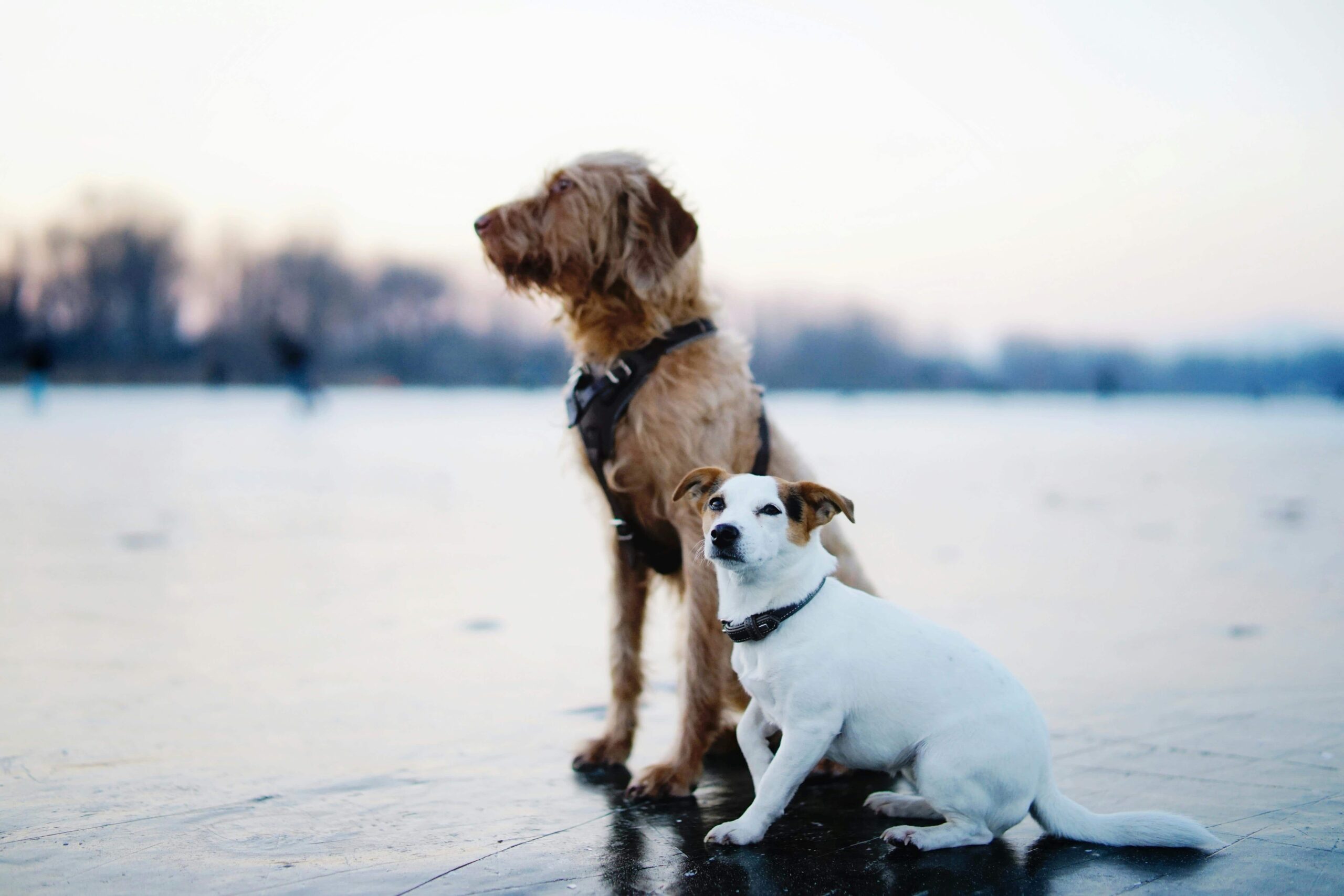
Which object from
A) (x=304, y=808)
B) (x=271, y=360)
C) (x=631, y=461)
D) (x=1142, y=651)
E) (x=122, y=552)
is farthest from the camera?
(x=271, y=360)

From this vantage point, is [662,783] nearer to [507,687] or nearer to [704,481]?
[704,481]

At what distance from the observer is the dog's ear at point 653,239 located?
4207 millimetres

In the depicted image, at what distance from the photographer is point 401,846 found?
3.16 meters

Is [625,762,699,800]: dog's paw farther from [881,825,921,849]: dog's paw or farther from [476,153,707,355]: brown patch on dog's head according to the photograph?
[476,153,707,355]: brown patch on dog's head

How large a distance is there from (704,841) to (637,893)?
0.45 metres

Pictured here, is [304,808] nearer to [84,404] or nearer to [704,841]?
[704,841]

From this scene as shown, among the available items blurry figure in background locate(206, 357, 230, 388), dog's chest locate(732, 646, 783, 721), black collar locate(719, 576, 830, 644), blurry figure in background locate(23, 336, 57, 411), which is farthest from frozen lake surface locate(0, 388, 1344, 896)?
blurry figure in background locate(206, 357, 230, 388)

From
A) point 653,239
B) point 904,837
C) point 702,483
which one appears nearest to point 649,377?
point 653,239

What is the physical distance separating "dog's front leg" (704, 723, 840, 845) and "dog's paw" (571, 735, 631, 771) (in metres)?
1.00

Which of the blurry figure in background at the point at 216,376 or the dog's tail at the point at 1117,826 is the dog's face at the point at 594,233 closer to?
the dog's tail at the point at 1117,826

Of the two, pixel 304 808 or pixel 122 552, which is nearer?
pixel 304 808

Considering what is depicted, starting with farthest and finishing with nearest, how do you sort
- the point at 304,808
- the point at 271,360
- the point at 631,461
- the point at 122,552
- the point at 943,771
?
1. the point at 271,360
2. the point at 122,552
3. the point at 631,461
4. the point at 304,808
5. the point at 943,771

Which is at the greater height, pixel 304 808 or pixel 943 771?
pixel 943 771

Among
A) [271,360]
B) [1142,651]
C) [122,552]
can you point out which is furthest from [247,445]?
[271,360]
